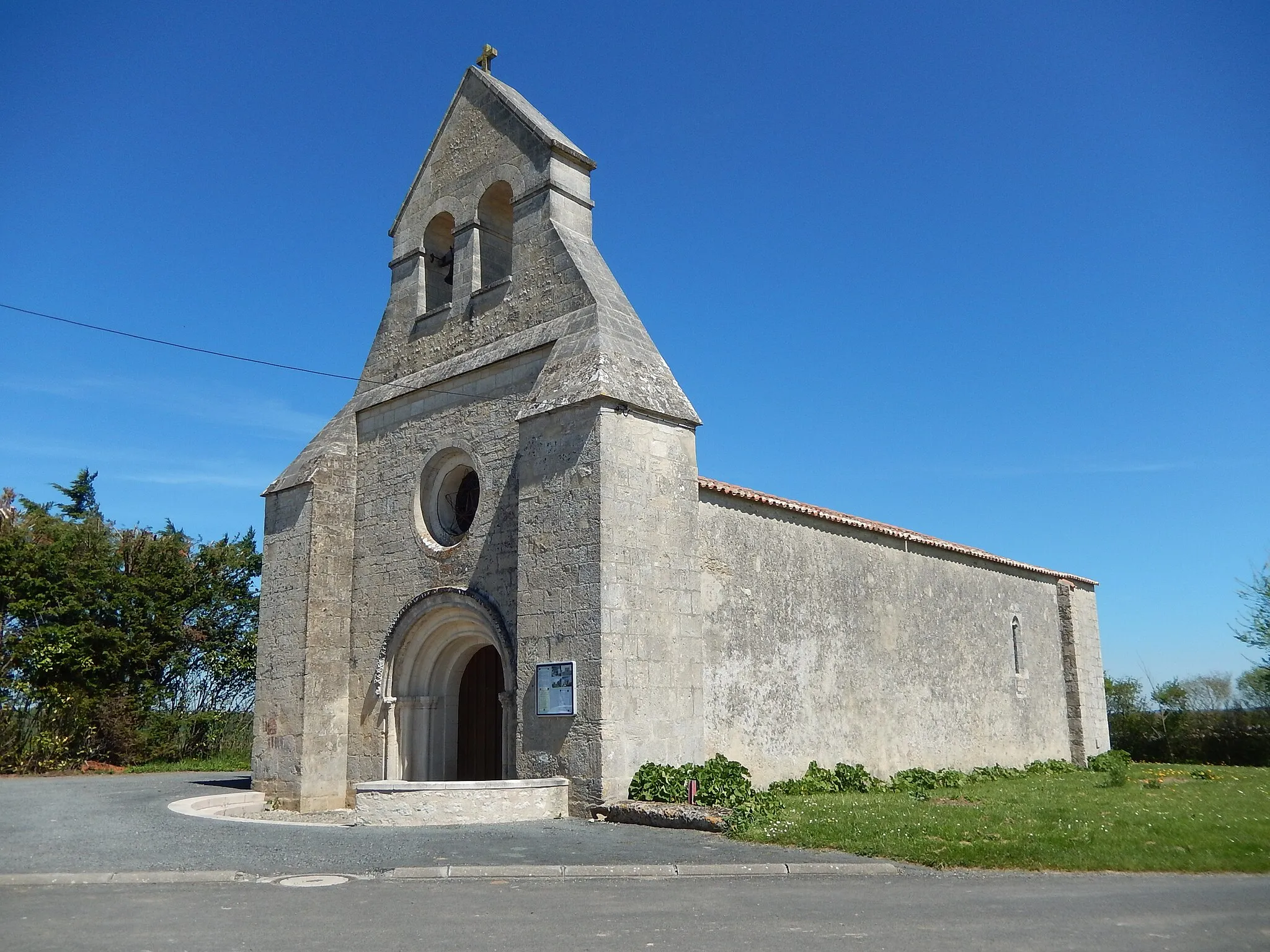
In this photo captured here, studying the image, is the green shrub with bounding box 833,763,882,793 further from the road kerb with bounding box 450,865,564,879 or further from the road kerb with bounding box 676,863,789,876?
the road kerb with bounding box 450,865,564,879

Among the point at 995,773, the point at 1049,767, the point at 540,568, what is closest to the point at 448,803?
the point at 540,568

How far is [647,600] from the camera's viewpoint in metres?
11.5

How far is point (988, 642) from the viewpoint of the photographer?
62.4ft

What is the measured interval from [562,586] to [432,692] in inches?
159

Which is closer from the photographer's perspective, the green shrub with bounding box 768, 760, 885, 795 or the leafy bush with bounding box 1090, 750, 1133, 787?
the green shrub with bounding box 768, 760, 885, 795

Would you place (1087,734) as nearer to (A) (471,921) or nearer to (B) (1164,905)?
(B) (1164,905)

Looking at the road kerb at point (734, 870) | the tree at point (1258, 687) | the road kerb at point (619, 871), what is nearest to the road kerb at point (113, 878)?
the road kerb at point (619, 871)

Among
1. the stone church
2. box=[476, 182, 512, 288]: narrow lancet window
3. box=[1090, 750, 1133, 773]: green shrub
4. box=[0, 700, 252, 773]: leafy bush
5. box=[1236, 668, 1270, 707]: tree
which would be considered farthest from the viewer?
Answer: box=[1236, 668, 1270, 707]: tree

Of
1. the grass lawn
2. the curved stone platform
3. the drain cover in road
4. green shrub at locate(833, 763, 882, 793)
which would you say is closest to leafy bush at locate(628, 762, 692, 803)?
the curved stone platform

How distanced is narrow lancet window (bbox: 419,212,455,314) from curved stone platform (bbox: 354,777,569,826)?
8117mm

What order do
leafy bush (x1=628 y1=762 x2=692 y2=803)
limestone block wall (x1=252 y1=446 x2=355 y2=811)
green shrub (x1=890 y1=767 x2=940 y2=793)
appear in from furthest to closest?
1. green shrub (x1=890 y1=767 x2=940 y2=793)
2. limestone block wall (x1=252 y1=446 x2=355 y2=811)
3. leafy bush (x1=628 y1=762 x2=692 y2=803)

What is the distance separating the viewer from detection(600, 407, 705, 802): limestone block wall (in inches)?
430

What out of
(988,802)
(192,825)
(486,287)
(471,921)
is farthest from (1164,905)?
(486,287)

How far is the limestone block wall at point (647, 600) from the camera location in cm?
1092
